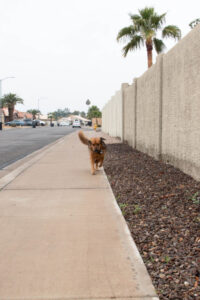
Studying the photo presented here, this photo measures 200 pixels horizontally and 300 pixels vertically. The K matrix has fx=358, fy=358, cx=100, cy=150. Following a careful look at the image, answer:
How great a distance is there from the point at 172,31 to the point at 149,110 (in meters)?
11.2

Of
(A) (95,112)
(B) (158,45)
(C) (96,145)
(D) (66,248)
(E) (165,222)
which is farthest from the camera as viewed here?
(A) (95,112)

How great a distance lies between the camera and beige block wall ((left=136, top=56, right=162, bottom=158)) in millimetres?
10219

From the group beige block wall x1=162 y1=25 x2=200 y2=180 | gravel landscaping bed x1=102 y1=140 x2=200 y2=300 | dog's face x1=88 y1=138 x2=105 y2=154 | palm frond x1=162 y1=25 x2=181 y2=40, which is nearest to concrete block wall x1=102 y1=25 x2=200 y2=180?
beige block wall x1=162 y1=25 x2=200 y2=180

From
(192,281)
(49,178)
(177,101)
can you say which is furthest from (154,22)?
(192,281)

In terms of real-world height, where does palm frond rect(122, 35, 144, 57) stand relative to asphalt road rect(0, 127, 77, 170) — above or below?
above

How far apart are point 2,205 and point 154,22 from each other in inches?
706

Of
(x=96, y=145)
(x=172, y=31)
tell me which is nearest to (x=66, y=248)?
(x=96, y=145)

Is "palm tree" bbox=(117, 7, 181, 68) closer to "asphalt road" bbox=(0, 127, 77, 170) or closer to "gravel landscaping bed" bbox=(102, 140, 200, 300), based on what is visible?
"asphalt road" bbox=(0, 127, 77, 170)

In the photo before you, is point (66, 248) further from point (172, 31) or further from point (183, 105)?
point (172, 31)

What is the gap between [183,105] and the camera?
25.6ft

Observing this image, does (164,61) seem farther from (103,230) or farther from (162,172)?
(103,230)

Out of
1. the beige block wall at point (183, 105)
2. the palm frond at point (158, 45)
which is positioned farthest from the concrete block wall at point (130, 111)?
the beige block wall at point (183, 105)

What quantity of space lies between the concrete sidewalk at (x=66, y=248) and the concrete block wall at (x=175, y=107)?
2.02 metres

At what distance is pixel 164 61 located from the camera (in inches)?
381
